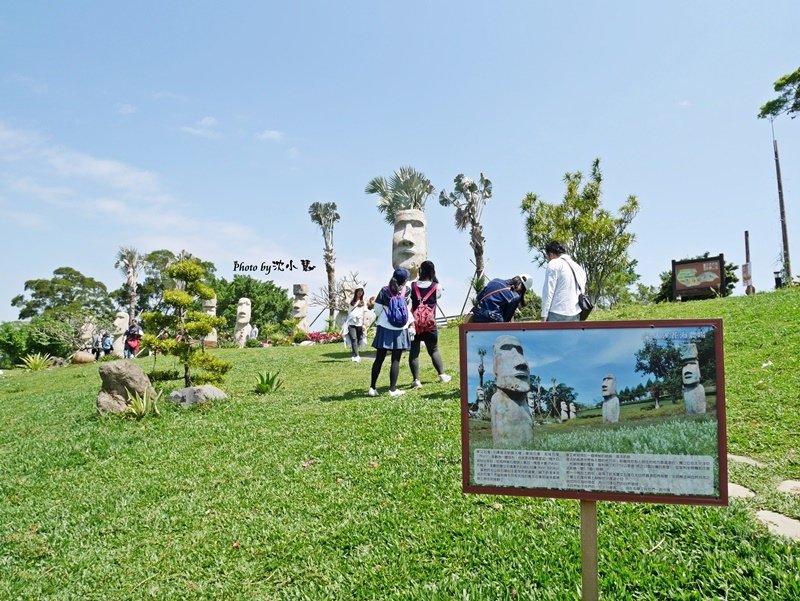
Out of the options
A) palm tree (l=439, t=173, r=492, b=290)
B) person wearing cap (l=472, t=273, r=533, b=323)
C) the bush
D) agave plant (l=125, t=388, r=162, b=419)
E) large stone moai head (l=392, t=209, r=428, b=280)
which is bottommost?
agave plant (l=125, t=388, r=162, b=419)

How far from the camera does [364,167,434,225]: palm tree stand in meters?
30.9

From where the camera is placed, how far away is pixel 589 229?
24.7 meters

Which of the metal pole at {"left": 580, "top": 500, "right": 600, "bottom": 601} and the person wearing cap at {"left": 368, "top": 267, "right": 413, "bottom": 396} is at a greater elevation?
the person wearing cap at {"left": 368, "top": 267, "right": 413, "bottom": 396}

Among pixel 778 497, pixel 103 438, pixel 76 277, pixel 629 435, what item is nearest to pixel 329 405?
pixel 103 438

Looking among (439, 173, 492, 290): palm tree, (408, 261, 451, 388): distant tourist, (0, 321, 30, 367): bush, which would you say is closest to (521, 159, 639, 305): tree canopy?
(439, 173, 492, 290): palm tree

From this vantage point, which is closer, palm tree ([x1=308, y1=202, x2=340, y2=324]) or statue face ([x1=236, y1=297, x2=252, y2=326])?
statue face ([x1=236, y1=297, x2=252, y2=326])

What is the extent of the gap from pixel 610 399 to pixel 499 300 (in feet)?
13.1

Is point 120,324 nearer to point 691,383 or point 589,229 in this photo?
point 589,229

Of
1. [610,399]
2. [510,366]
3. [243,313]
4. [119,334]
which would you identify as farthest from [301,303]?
[610,399]

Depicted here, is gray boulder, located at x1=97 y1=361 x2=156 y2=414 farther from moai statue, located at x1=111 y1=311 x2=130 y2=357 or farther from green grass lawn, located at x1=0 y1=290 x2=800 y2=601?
moai statue, located at x1=111 y1=311 x2=130 y2=357

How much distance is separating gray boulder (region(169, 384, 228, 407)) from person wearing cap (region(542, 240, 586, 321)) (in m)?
5.28

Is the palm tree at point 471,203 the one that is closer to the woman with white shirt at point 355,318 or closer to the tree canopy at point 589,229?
the tree canopy at point 589,229

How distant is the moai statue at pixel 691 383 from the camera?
7.16 feet

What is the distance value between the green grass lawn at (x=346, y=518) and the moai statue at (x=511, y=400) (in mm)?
1108
